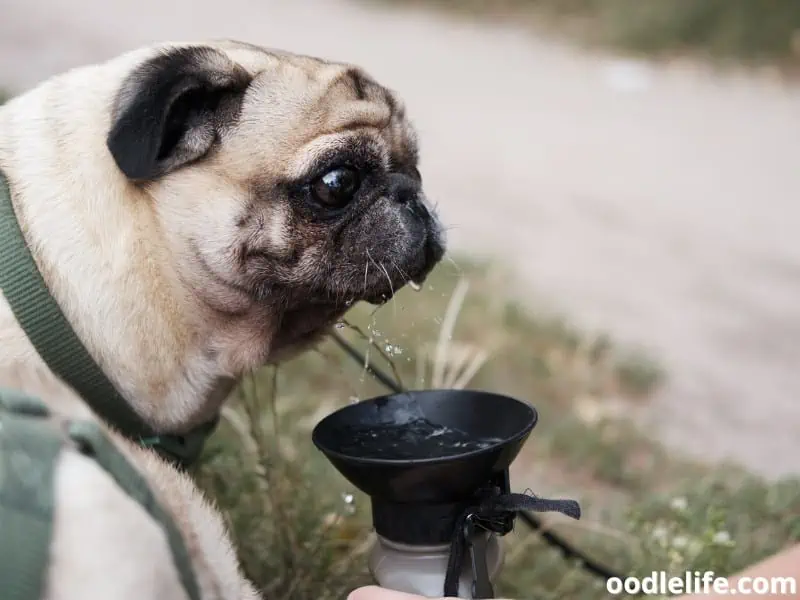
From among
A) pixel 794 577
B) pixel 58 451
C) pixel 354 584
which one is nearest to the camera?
pixel 58 451

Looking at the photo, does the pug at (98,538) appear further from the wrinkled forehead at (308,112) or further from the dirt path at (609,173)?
the dirt path at (609,173)

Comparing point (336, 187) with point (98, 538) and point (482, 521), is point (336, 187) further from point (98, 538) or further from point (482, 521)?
point (98, 538)

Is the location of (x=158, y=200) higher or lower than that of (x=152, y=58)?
lower

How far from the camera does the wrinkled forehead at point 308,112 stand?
5.73ft

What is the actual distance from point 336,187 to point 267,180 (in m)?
0.13

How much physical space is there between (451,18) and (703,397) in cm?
589

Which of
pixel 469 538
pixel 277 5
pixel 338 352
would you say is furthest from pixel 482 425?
pixel 277 5

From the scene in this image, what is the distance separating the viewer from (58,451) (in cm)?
104

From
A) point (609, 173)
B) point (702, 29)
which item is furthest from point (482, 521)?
point (702, 29)

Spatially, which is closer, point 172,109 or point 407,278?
point 172,109

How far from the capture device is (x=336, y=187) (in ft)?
5.85

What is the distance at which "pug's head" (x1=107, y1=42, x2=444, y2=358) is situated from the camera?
5.51 ft

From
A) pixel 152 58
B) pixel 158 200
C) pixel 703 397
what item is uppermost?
pixel 152 58

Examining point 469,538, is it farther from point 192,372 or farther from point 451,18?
point 451,18
